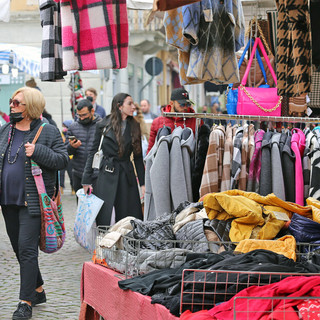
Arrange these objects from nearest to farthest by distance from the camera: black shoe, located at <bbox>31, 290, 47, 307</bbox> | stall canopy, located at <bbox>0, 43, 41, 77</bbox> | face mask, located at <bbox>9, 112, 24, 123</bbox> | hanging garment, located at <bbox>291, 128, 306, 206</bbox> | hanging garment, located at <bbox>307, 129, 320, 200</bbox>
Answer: hanging garment, located at <bbox>307, 129, 320, 200</bbox> < hanging garment, located at <bbox>291, 128, 306, 206</bbox> < face mask, located at <bbox>9, 112, 24, 123</bbox> < black shoe, located at <bbox>31, 290, 47, 307</bbox> < stall canopy, located at <bbox>0, 43, 41, 77</bbox>

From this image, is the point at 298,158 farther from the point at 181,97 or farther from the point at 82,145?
the point at 82,145

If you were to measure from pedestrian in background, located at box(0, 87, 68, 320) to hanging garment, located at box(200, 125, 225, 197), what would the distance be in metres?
1.35

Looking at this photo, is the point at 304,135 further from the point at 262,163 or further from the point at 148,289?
the point at 148,289

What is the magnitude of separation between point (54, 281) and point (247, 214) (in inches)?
147

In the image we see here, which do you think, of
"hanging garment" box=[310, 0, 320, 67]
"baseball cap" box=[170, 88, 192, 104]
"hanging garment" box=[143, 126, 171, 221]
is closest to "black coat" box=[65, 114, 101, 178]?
"baseball cap" box=[170, 88, 192, 104]

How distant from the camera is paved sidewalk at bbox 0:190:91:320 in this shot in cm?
707

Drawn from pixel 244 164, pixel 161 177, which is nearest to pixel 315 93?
pixel 244 164

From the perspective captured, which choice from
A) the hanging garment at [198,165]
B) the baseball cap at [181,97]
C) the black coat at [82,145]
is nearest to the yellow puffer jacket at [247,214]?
the hanging garment at [198,165]

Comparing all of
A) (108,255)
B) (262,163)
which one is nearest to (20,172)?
(108,255)

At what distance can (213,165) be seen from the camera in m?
6.71

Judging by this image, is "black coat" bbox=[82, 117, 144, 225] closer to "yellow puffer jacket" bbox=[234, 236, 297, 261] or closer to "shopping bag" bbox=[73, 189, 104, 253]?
"shopping bag" bbox=[73, 189, 104, 253]

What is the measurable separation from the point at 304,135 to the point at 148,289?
99.8 inches

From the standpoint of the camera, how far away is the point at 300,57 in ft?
17.4

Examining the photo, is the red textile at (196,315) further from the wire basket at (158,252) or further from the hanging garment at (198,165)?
the hanging garment at (198,165)
